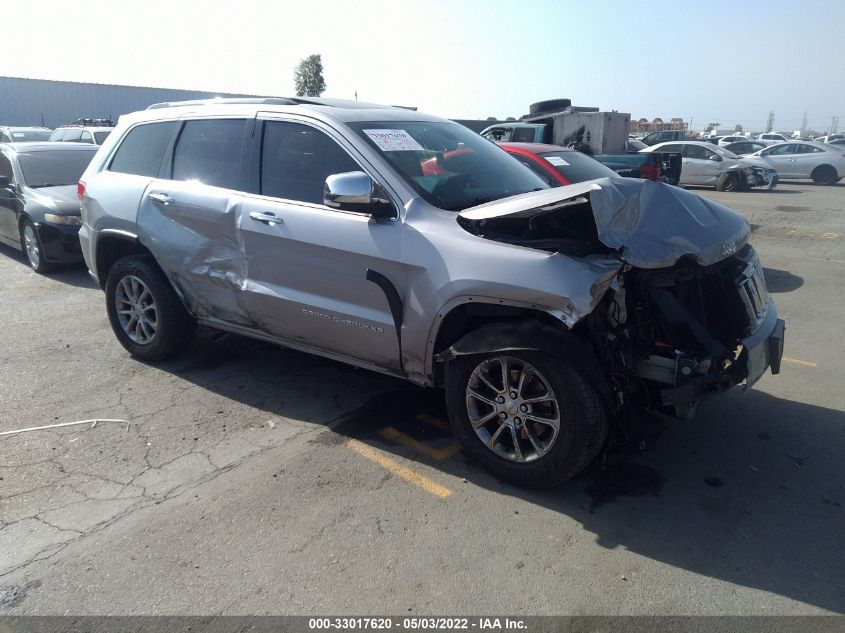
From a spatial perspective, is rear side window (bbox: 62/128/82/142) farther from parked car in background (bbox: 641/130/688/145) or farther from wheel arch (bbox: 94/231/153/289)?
parked car in background (bbox: 641/130/688/145)

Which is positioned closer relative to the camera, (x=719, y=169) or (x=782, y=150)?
(x=719, y=169)

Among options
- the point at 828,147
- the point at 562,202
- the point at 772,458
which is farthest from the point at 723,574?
the point at 828,147

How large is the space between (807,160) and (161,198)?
23.8 metres

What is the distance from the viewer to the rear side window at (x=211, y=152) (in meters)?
4.68

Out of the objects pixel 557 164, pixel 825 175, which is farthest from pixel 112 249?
pixel 825 175

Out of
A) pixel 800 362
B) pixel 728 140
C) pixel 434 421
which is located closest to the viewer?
pixel 434 421

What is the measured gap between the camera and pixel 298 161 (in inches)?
172

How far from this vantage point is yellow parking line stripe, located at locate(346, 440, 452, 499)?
12.0ft

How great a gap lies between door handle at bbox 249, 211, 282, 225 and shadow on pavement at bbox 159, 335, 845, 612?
4.27 feet

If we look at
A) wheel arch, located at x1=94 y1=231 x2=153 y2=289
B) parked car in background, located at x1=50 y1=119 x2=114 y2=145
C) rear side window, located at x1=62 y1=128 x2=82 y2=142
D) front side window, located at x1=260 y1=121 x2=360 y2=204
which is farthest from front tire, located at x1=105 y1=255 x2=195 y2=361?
rear side window, located at x1=62 y1=128 x2=82 y2=142

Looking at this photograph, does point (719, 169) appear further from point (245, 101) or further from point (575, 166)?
point (245, 101)

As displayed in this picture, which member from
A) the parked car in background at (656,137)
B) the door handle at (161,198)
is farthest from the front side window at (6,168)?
the parked car in background at (656,137)

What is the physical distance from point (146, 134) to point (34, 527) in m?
3.26

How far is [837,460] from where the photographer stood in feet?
12.7
